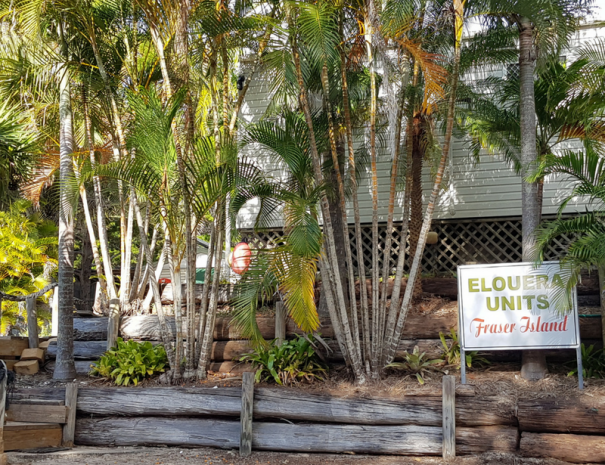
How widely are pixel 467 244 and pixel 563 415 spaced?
290 inches

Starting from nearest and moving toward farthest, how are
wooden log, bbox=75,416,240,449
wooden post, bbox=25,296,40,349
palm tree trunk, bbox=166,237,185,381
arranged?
wooden log, bbox=75,416,240,449
palm tree trunk, bbox=166,237,185,381
wooden post, bbox=25,296,40,349

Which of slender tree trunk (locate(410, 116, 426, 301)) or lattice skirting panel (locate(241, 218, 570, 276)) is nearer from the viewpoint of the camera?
slender tree trunk (locate(410, 116, 426, 301))

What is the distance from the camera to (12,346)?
11156 millimetres

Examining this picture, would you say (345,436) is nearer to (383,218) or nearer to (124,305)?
(124,305)

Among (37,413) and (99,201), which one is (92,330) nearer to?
(99,201)

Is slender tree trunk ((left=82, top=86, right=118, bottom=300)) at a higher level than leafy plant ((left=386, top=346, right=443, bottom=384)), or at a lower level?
higher

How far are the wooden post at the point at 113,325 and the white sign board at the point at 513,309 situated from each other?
5.94m

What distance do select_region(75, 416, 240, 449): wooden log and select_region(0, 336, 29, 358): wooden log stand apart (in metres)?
3.47

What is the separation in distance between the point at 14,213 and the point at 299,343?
8461mm

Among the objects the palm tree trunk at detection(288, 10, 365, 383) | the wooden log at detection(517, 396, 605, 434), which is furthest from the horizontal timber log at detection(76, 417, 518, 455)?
the palm tree trunk at detection(288, 10, 365, 383)

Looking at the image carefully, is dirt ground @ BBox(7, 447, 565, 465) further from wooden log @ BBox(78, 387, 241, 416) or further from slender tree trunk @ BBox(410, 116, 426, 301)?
slender tree trunk @ BBox(410, 116, 426, 301)

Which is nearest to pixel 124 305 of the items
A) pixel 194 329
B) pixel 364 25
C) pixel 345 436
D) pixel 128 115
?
pixel 194 329

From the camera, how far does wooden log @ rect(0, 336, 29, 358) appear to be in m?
11.0

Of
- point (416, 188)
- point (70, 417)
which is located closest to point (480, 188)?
point (416, 188)
